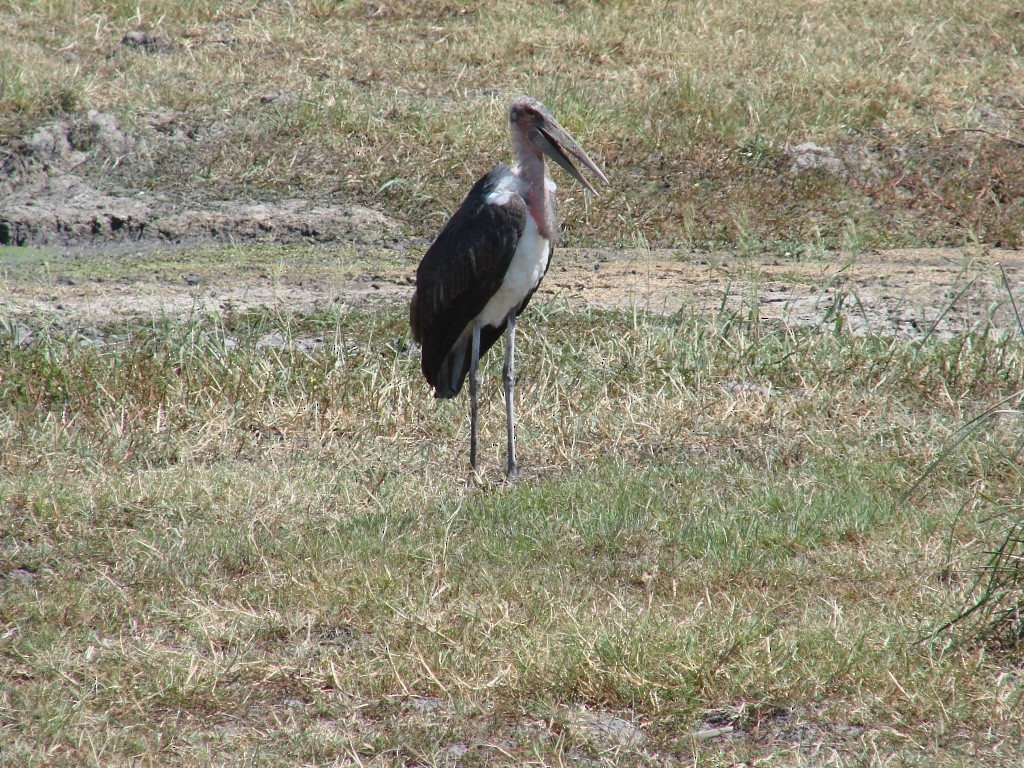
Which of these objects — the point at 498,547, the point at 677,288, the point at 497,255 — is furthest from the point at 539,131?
the point at 677,288

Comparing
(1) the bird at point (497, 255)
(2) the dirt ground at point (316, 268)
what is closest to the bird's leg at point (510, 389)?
(1) the bird at point (497, 255)

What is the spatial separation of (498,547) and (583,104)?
17.5 ft

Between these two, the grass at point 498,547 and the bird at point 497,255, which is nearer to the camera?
the grass at point 498,547

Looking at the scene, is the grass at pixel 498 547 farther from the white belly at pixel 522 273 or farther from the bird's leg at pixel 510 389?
the white belly at pixel 522 273

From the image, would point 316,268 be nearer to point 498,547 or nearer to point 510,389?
point 510,389

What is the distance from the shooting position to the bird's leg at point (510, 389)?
15.7ft

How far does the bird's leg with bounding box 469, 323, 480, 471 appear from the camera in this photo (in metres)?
4.83

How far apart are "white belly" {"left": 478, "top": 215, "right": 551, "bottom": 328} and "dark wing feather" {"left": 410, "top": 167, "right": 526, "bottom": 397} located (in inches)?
1.5

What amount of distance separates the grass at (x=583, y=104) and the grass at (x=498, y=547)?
2.00 meters

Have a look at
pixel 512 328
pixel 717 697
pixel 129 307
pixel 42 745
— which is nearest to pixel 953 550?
pixel 717 697

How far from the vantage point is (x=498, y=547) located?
3980 mm

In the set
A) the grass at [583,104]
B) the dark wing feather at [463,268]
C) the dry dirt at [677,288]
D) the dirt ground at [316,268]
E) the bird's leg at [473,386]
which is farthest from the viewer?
the grass at [583,104]

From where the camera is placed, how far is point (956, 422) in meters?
5.05

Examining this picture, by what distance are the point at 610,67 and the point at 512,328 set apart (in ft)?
16.3
